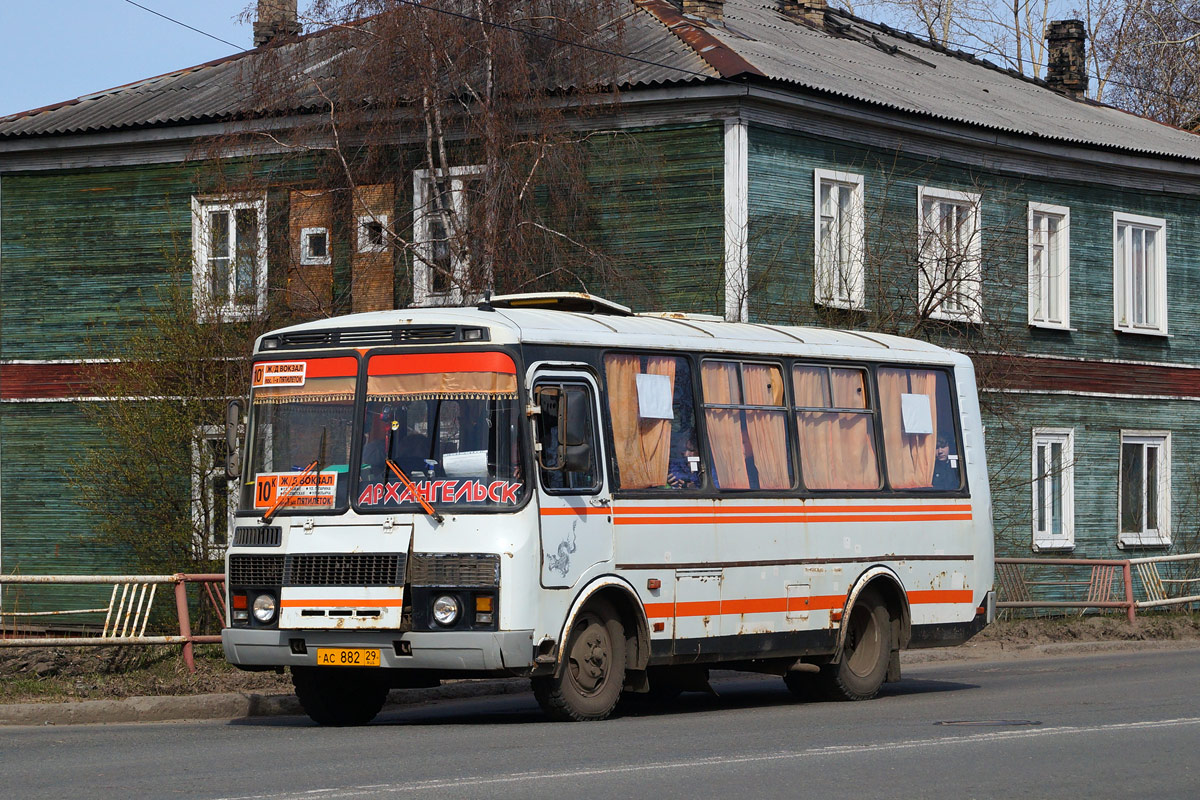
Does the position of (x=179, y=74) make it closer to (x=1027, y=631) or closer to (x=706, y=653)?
(x=1027, y=631)

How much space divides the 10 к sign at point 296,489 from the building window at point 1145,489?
68.7ft

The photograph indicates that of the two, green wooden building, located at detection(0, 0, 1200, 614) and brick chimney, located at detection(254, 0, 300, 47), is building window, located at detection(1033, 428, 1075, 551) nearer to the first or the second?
green wooden building, located at detection(0, 0, 1200, 614)

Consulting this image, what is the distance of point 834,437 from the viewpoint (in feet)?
51.9

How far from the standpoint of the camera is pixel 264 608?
518 inches

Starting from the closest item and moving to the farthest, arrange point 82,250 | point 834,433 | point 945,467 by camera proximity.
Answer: point 834,433, point 945,467, point 82,250

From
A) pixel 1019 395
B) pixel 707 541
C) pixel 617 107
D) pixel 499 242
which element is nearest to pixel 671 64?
pixel 617 107

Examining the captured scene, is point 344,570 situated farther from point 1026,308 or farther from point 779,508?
point 1026,308

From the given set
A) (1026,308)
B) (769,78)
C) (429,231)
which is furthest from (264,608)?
(1026,308)

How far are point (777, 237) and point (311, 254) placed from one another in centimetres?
644

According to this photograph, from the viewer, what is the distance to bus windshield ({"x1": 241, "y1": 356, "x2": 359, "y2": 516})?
1317 cm

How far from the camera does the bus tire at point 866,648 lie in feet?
52.0

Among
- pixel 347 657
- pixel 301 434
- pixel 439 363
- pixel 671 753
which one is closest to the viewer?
pixel 671 753

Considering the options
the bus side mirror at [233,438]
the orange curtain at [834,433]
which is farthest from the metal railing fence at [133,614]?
the orange curtain at [834,433]

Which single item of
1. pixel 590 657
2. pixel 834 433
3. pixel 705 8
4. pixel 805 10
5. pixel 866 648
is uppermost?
pixel 805 10
